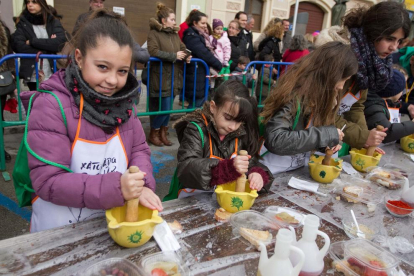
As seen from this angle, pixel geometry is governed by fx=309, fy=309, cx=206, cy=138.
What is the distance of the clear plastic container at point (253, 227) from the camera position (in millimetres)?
1262

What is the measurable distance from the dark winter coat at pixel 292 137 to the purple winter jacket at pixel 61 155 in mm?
908

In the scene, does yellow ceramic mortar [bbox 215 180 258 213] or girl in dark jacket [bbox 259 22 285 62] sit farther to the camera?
girl in dark jacket [bbox 259 22 285 62]

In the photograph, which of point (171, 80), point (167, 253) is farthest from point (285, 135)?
point (171, 80)

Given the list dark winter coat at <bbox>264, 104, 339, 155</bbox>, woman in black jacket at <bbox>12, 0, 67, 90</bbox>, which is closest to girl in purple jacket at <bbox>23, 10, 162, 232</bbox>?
dark winter coat at <bbox>264, 104, 339, 155</bbox>

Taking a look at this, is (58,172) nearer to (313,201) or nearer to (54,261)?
(54,261)

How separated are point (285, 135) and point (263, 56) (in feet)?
17.6

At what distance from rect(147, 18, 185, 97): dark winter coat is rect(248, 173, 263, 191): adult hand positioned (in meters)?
3.32

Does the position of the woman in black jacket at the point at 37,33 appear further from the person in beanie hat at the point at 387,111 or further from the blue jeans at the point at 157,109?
the person in beanie hat at the point at 387,111

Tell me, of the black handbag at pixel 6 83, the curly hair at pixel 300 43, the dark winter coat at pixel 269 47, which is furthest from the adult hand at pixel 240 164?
the dark winter coat at pixel 269 47

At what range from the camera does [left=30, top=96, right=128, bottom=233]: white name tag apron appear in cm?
137

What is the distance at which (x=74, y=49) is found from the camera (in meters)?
1.39

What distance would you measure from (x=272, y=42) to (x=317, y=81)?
5.26 m

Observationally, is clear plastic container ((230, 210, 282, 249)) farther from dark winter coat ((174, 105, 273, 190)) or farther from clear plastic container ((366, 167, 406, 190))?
clear plastic container ((366, 167, 406, 190))

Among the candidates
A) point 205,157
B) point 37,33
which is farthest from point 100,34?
point 37,33
